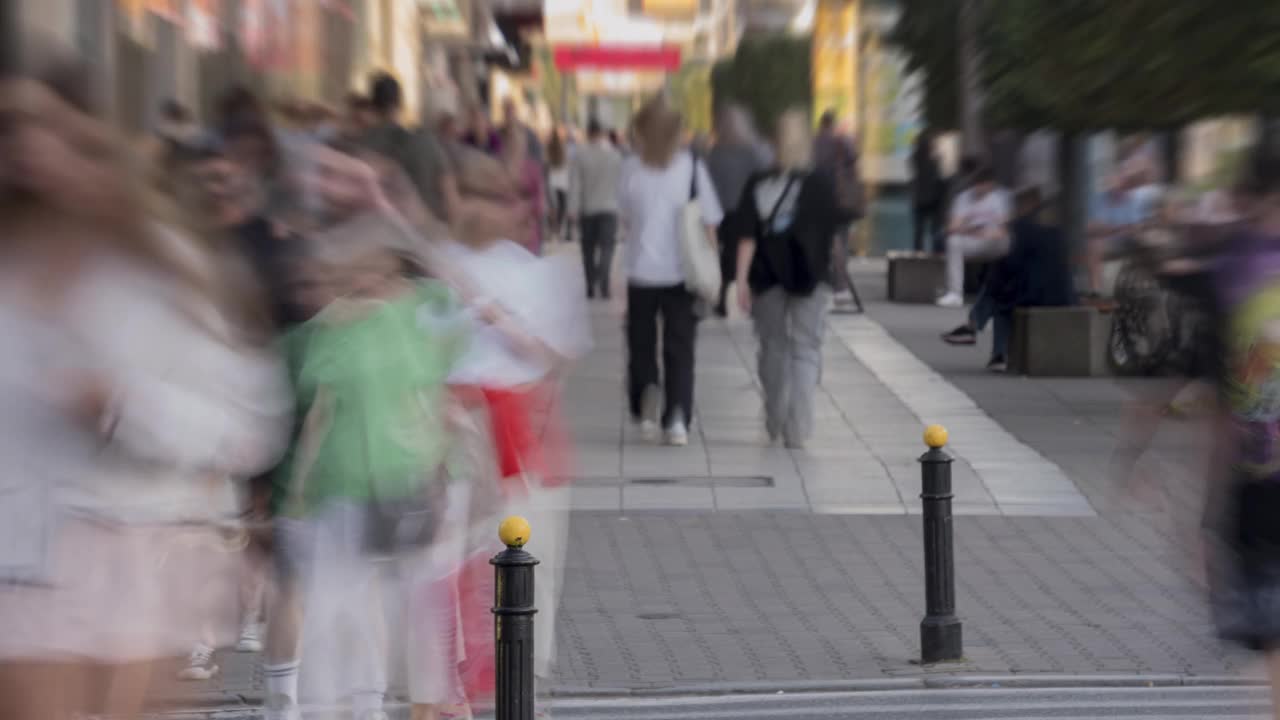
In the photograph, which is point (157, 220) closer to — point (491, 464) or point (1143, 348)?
point (491, 464)

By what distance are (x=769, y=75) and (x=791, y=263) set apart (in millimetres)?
38338

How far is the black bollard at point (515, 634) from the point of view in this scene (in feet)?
17.9

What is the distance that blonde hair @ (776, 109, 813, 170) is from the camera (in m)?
13.1

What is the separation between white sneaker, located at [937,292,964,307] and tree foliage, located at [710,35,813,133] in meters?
24.2

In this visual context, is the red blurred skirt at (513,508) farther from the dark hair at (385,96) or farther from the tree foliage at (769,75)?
the tree foliage at (769,75)

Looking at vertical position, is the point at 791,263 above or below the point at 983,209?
below

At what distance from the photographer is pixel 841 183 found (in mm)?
14141

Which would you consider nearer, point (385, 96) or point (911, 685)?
point (911, 685)

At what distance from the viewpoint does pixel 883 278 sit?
30.4m

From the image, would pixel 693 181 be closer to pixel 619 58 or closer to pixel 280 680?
pixel 280 680

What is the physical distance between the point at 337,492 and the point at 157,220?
4.86ft

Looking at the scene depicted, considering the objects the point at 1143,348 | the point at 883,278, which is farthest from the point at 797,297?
the point at 883,278

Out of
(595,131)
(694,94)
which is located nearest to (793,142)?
(595,131)

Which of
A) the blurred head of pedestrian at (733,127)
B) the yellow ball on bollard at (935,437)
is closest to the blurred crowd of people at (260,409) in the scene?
the yellow ball on bollard at (935,437)
